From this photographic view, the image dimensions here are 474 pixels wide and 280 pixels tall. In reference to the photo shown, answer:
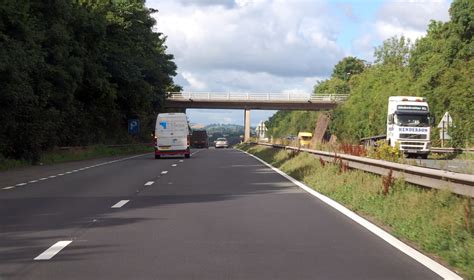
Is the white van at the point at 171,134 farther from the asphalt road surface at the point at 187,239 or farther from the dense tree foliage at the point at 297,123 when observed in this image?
the dense tree foliage at the point at 297,123

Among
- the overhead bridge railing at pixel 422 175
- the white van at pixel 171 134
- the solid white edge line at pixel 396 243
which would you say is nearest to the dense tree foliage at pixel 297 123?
the white van at pixel 171 134

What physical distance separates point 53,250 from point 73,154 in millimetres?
35308

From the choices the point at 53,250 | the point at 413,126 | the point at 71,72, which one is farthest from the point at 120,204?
the point at 413,126

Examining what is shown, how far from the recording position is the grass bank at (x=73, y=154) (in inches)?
1229

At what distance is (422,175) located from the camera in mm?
12461

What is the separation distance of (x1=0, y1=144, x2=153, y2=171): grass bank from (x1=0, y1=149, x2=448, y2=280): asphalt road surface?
15.5 metres

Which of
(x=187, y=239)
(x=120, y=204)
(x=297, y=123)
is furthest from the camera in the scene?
(x=297, y=123)

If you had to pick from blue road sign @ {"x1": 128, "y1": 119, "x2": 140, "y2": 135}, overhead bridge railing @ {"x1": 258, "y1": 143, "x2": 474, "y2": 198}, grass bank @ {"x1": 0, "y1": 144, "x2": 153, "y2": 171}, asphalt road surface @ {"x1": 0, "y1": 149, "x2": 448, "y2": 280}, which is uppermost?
blue road sign @ {"x1": 128, "y1": 119, "x2": 140, "y2": 135}

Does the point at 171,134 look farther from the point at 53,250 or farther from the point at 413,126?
the point at 53,250

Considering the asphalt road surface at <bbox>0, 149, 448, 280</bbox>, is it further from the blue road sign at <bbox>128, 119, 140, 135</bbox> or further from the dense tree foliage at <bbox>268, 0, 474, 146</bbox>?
the blue road sign at <bbox>128, 119, 140, 135</bbox>

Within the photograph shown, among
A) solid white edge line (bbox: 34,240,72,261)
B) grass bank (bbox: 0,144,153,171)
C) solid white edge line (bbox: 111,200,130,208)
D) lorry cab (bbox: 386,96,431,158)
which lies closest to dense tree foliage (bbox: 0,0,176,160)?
grass bank (bbox: 0,144,153,171)

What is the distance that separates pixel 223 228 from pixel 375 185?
5.33m

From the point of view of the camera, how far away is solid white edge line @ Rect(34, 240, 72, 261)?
26.3 ft

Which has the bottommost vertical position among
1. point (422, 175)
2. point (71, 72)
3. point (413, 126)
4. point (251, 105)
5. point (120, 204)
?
point (120, 204)
